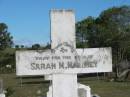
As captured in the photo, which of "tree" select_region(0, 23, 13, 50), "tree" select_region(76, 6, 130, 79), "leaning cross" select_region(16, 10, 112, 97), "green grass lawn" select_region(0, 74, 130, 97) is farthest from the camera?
"tree" select_region(0, 23, 13, 50)

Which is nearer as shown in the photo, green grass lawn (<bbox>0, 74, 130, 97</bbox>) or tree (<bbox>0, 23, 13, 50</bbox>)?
green grass lawn (<bbox>0, 74, 130, 97</bbox>)

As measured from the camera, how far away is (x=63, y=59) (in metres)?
8.83

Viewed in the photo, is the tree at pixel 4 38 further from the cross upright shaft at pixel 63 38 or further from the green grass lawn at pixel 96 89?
the cross upright shaft at pixel 63 38

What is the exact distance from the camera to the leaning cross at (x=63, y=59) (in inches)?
338

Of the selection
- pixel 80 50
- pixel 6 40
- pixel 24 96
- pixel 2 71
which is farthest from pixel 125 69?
pixel 6 40

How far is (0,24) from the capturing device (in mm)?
87875

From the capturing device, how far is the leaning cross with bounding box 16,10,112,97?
8.59 m

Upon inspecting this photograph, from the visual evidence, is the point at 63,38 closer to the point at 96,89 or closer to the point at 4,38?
the point at 96,89

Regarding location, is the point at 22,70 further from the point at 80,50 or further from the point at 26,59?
the point at 80,50

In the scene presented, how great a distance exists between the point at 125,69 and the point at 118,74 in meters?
1.01

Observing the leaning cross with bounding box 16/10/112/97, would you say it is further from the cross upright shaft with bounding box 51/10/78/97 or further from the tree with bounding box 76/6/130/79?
the tree with bounding box 76/6/130/79

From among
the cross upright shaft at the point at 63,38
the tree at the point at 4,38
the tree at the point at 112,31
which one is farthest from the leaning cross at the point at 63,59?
the tree at the point at 4,38

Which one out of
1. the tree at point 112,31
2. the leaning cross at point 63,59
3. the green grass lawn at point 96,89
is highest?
the tree at point 112,31

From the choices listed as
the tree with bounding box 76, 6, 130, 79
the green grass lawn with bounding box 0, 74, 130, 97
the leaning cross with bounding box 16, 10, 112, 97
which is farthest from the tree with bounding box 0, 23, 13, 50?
the leaning cross with bounding box 16, 10, 112, 97
